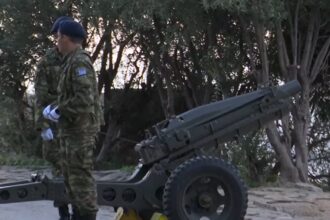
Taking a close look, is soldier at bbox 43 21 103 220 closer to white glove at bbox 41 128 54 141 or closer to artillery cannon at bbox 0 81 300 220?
artillery cannon at bbox 0 81 300 220

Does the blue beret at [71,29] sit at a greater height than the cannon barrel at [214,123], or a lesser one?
greater

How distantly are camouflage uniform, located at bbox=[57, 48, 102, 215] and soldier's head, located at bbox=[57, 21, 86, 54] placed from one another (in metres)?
0.07

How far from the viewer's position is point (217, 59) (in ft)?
40.9

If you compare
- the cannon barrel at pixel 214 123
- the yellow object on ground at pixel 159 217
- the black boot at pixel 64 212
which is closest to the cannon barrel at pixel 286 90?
the cannon barrel at pixel 214 123

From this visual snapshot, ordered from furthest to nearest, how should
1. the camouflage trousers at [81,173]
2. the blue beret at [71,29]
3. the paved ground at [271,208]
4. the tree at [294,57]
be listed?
the tree at [294,57] < the paved ground at [271,208] < the blue beret at [71,29] < the camouflage trousers at [81,173]

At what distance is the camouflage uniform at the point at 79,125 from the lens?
6.29 metres

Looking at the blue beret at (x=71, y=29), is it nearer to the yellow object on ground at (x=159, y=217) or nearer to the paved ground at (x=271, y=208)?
the yellow object on ground at (x=159, y=217)

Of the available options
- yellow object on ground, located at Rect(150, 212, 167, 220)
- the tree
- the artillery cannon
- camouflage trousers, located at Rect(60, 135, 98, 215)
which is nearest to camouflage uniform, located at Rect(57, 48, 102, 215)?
camouflage trousers, located at Rect(60, 135, 98, 215)

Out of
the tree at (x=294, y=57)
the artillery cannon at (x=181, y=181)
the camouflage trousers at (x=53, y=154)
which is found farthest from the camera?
the tree at (x=294, y=57)

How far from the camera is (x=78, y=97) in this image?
6277mm

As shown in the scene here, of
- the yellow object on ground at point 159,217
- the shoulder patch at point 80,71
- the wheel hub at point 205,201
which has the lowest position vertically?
the yellow object on ground at point 159,217

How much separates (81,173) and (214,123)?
1.70m

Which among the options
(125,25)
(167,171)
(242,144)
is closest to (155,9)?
(125,25)

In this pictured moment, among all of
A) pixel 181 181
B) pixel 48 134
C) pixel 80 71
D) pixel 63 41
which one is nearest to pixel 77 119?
pixel 80 71
